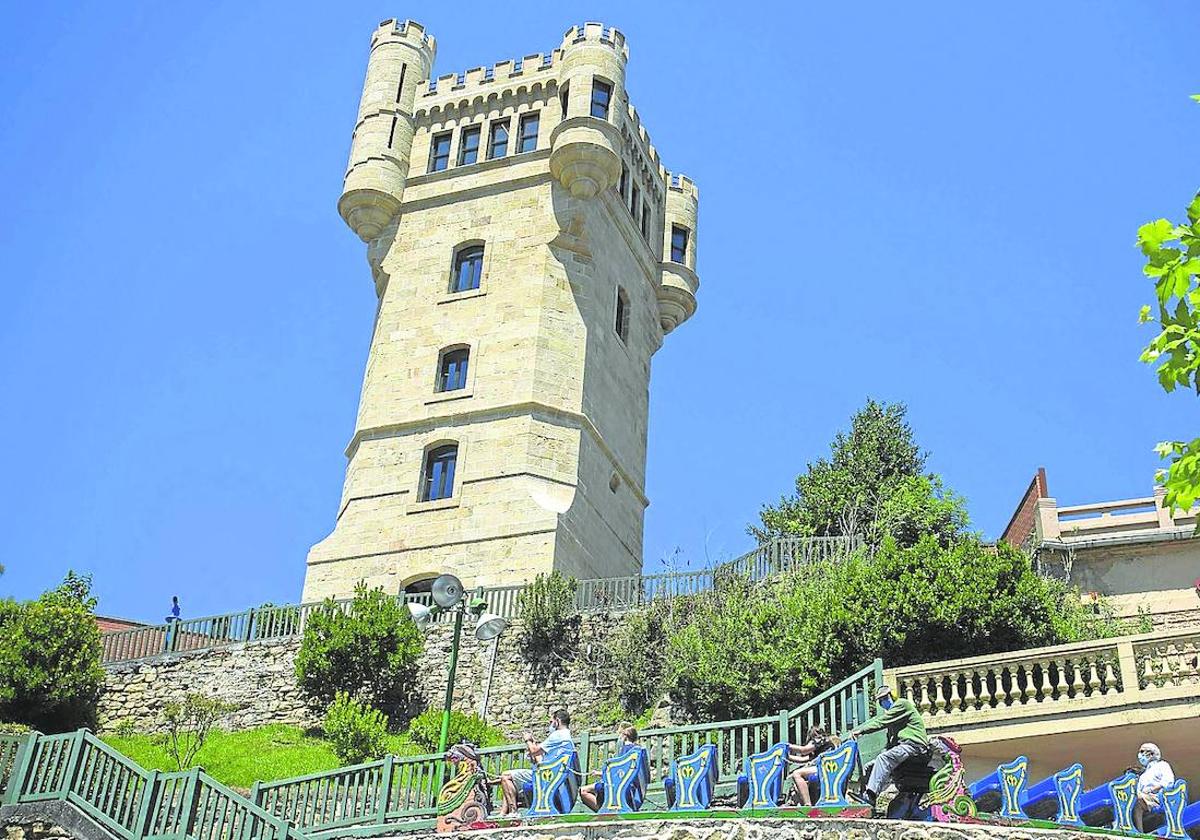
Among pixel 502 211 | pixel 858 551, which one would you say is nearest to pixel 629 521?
pixel 502 211

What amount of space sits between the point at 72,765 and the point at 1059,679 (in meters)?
13.9

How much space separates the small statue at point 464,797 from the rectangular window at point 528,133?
27889mm

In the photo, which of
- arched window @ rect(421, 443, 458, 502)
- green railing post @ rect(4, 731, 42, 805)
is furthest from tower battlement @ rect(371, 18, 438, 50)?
green railing post @ rect(4, 731, 42, 805)

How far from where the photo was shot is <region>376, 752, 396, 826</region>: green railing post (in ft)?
60.9

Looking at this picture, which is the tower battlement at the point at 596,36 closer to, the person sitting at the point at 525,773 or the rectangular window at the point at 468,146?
the rectangular window at the point at 468,146

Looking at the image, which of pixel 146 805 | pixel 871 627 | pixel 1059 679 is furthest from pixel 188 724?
pixel 1059 679

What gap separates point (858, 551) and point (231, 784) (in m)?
12.6

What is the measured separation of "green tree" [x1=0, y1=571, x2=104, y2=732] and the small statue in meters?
14.6

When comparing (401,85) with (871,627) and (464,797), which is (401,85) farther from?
(464,797)

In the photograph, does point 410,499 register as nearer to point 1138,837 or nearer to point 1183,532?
point 1183,532

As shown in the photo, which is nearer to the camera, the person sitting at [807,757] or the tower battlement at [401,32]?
the person sitting at [807,757]

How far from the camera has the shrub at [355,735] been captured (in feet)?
85.5

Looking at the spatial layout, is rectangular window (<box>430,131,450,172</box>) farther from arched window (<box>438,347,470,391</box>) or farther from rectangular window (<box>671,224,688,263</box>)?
rectangular window (<box>671,224,688,263</box>)

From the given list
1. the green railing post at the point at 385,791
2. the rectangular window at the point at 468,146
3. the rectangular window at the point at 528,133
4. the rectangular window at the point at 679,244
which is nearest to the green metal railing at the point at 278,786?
the green railing post at the point at 385,791
